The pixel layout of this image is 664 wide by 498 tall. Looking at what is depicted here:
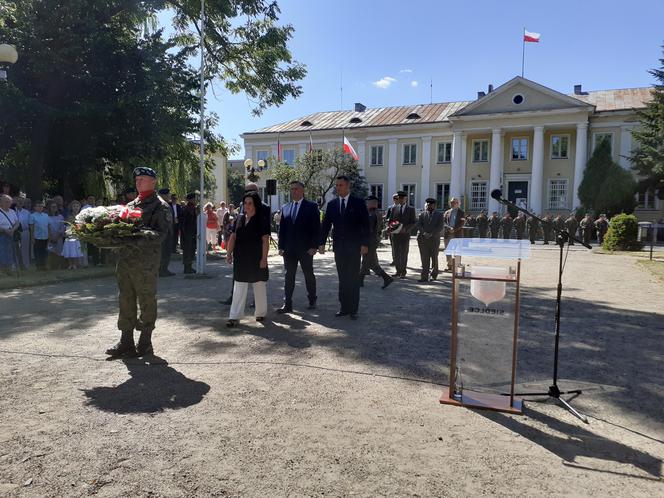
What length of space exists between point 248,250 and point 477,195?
40.4m

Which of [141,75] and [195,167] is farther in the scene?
[195,167]

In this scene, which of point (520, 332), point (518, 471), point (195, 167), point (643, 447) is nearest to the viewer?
point (518, 471)

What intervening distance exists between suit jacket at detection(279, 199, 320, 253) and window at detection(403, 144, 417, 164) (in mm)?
40688

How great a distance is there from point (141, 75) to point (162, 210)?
1301 cm

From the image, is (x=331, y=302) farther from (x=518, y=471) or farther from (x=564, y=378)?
(x=518, y=471)

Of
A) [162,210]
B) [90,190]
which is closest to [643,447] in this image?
[162,210]

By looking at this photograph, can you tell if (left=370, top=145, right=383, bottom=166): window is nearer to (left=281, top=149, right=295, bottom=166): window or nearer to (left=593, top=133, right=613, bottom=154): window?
(left=281, top=149, right=295, bottom=166): window

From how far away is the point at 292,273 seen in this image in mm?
7879

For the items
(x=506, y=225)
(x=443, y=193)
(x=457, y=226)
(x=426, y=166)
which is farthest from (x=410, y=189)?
(x=457, y=226)

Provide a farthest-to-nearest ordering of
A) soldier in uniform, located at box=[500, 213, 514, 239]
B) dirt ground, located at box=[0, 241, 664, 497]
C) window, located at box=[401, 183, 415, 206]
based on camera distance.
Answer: window, located at box=[401, 183, 415, 206] → soldier in uniform, located at box=[500, 213, 514, 239] → dirt ground, located at box=[0, 241, 664, 497]

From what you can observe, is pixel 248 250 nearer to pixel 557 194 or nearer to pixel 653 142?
pixel 653 142

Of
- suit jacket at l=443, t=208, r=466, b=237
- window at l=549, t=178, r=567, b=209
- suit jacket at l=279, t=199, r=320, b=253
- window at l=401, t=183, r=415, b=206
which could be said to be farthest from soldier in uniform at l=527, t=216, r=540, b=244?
suit jacket at l=279, t=199, r=320, b=253

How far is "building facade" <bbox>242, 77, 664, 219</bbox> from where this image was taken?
40.1 meters

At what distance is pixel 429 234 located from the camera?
38.4 feet
